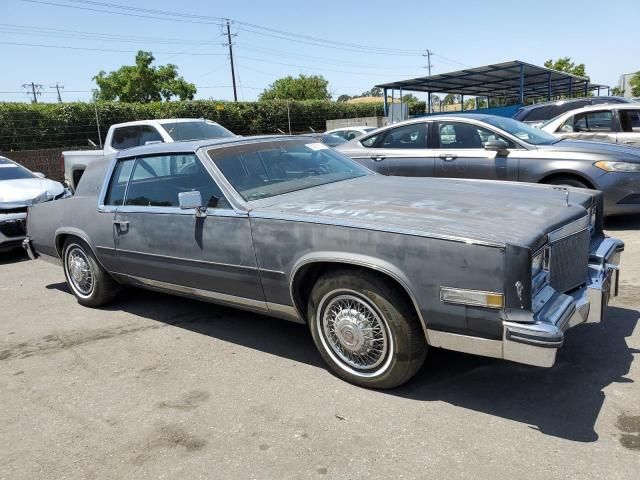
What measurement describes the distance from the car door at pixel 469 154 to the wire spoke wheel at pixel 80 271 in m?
4.80

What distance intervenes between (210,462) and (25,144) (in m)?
15.9

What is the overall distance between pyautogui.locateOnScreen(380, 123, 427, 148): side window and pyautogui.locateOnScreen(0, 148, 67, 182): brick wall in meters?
11.4

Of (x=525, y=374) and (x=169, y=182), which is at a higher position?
(x=169, y=182)

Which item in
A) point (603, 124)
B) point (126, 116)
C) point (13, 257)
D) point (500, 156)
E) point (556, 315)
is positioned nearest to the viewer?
point (556, 315)

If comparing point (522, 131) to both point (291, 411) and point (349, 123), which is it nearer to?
point (291, 411)

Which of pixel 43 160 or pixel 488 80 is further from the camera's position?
pixel 488 80

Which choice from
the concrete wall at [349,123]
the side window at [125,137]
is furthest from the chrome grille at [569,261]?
the concrete wall at [349,123]

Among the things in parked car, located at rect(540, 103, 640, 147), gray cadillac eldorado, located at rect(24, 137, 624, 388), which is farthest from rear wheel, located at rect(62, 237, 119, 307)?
parked car, located at rect(540, 103, 640, 147)

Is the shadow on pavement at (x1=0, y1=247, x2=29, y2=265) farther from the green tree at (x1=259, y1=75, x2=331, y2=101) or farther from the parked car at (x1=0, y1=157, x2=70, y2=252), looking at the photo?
the green tree at (x1=259, y1=75, x2=331, y2=101)

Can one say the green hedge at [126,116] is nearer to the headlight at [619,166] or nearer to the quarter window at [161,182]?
the quarter window at [161,182]

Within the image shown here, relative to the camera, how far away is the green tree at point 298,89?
68.8 metres

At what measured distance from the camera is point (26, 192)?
A: 8.52 meters

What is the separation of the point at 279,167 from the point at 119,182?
1.57 metres

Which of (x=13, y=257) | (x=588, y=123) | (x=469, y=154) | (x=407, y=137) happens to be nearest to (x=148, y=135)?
(x=13, y=257)
